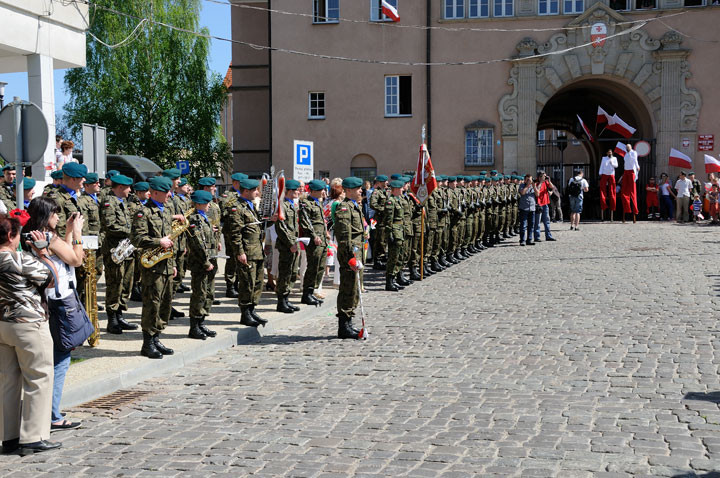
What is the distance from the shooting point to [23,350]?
5.82 metres

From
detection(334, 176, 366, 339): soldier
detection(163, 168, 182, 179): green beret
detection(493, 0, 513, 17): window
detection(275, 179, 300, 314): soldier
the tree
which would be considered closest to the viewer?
detection(334, 176, 366, 339): soldier

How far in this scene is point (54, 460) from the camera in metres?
5.79

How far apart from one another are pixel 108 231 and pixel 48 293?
508cm

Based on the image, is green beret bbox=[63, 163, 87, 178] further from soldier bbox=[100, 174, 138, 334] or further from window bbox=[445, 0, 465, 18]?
window bbox=[445, 0, 465, 18]

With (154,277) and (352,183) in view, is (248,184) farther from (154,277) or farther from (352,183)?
(154,277)

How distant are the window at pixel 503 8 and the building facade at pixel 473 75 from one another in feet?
0.13

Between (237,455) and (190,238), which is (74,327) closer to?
(237,455)

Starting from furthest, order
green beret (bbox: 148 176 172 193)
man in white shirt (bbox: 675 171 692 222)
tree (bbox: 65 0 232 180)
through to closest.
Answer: tree (bbox: 65 0 232 180)
man in white shirt (bbox: 675 171 692 222)
green beret (bbox: 148 176 172 193)

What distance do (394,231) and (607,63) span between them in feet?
69.7

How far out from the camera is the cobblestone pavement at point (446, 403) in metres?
5.62

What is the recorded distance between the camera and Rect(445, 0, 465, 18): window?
33812 mm

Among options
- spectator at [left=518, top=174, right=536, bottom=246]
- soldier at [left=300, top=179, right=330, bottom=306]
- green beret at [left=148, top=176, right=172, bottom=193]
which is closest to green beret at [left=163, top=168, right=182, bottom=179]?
soldier at [left=300, top=179, right=330, bottom=306]

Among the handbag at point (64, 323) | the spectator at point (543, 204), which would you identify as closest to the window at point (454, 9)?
the spectator at point (543, 204)

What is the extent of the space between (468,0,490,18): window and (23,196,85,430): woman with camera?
96.1 feet
